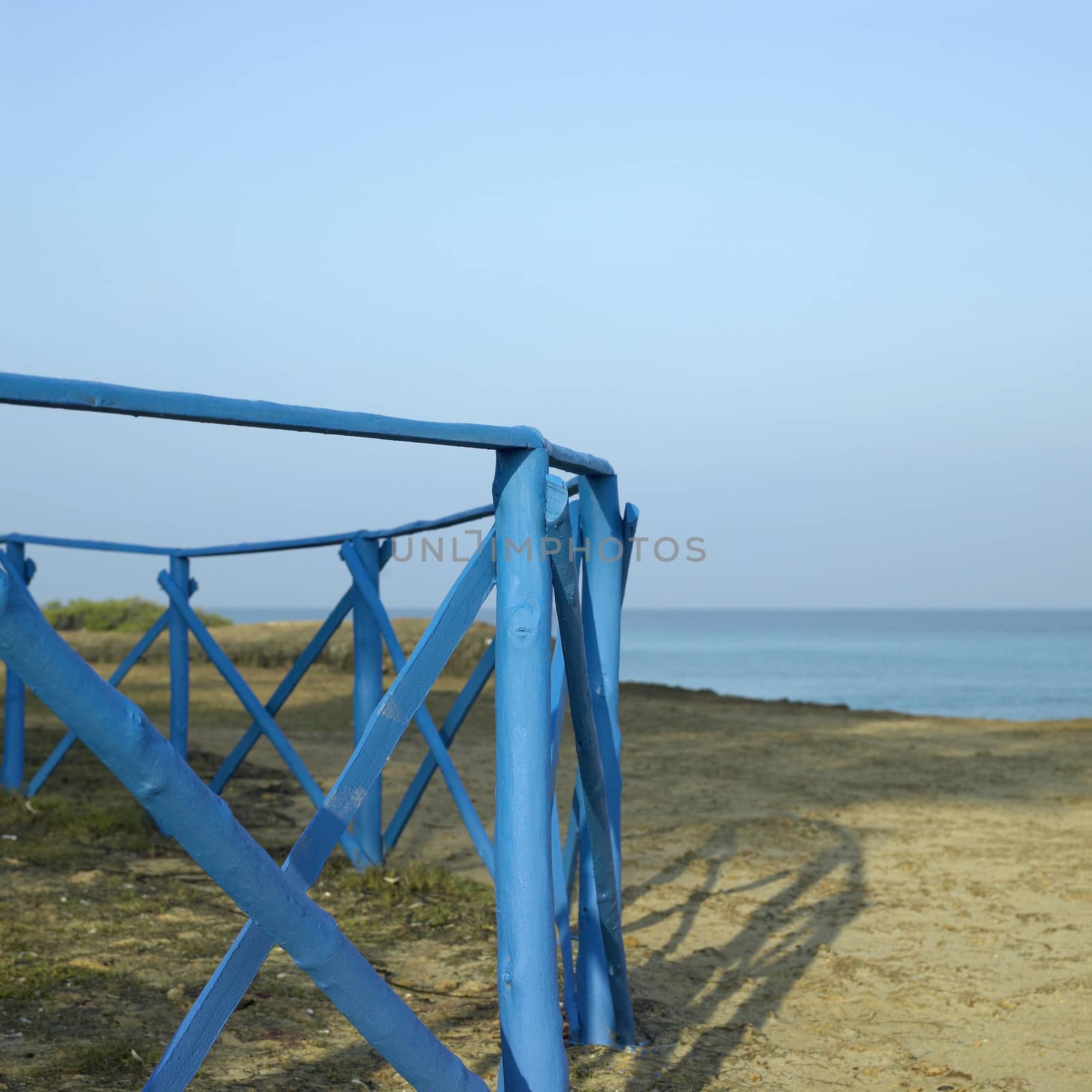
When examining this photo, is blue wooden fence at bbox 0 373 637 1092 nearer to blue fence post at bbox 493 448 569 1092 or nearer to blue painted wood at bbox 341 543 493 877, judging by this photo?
blue fence post at bbox 493 448 569 1092

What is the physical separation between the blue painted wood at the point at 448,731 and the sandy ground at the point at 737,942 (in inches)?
9.5

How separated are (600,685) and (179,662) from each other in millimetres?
4385

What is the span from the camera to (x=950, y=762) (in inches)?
388

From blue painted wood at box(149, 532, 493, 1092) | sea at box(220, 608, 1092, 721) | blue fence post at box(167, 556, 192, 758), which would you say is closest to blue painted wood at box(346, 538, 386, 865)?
blue fence post at box(167, 556, 192, 758)

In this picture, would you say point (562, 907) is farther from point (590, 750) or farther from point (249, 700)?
point (249, 700)

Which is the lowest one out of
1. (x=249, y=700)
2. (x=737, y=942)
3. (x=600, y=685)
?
(x=737, y=942)

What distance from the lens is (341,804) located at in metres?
2.06

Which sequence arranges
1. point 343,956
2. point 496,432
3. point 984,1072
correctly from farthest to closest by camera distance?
point 984,1072
point 496,432
point 343,956

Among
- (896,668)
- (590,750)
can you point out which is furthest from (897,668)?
(590,750)

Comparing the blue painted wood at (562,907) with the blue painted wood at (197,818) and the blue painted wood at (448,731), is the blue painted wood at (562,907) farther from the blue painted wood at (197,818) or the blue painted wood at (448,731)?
the blue painted wood at (197,818)

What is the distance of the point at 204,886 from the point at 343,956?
4089mm

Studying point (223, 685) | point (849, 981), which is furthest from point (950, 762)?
point (223, 685)

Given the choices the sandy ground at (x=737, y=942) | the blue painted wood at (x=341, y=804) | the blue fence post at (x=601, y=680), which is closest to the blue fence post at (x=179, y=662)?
the sandy ground at (x=737, y=942)

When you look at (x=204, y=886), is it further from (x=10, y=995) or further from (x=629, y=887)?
(x=629, y=887)
